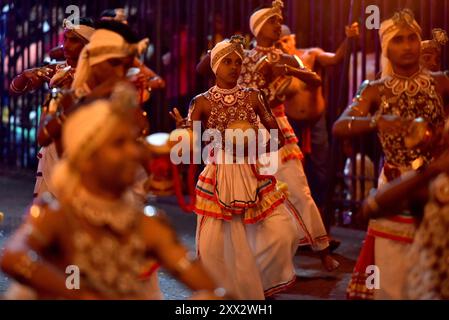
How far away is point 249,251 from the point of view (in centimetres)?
806

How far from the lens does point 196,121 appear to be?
315 inches

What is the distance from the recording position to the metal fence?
1134 centimetres

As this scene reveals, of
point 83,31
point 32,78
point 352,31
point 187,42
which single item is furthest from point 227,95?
point 187,42

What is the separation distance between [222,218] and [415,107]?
89.3 inches

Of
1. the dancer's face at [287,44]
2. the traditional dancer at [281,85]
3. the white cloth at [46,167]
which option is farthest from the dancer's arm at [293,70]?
the white cloth at [46,167]

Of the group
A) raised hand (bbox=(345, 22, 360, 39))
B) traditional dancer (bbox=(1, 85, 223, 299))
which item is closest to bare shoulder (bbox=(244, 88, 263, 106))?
raised hand (bbox=(345, 22, 360, 39))

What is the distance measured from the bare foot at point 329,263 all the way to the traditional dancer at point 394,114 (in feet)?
10.7

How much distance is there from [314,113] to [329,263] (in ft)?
6.05

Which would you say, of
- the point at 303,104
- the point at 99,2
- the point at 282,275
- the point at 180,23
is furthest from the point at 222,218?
the point at 99,2

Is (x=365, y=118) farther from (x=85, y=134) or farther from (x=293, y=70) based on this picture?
(x=293, y=70)

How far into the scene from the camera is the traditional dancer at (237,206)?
797 cm

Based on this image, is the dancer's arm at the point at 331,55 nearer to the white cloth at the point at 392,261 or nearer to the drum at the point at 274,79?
the drum at the point at 274,79

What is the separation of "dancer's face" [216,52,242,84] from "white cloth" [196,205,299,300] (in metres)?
1.02

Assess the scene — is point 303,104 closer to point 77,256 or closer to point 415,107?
point 415,107
